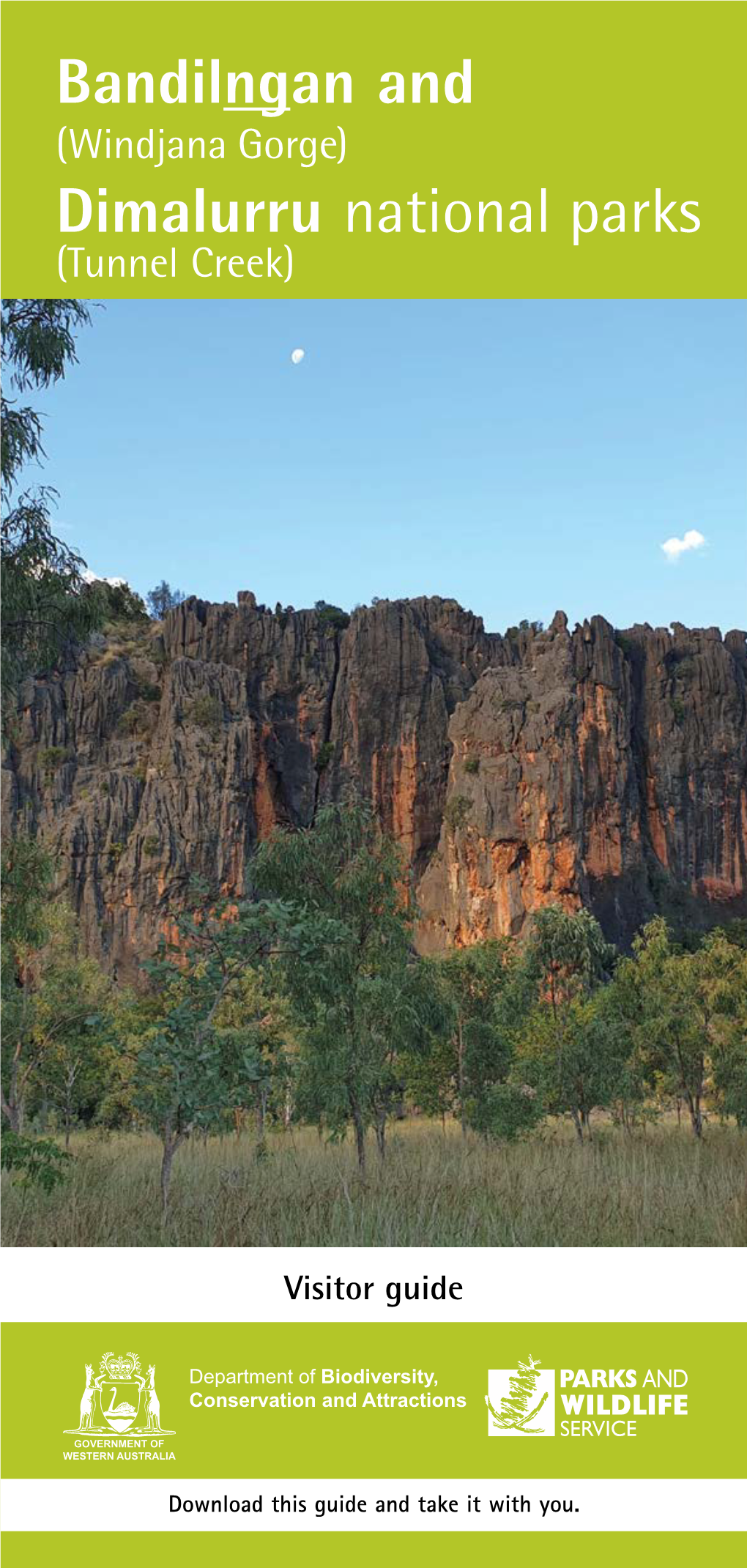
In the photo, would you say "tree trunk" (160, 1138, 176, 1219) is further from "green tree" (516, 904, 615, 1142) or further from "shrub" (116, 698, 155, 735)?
"shrub" (116, 698, 155, 735)

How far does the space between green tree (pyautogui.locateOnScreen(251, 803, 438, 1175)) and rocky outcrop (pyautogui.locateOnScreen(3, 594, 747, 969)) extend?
180ft

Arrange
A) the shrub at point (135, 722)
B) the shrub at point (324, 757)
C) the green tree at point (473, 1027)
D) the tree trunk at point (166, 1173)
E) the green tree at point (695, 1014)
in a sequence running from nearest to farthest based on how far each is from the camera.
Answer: the tree trunk at point (166, 1173) < the green tree at point (695, 1014) < the green tree at point (473, 1027) < the shrub at point (135, 722) < the shrub at point (324, 757)

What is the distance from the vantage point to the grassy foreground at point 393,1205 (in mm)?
8344

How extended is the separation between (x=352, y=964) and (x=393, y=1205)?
188 inches

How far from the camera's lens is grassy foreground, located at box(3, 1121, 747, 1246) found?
8.34 m

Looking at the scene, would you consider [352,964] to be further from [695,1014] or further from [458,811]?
[458,811]

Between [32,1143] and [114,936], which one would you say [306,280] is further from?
[114,936]

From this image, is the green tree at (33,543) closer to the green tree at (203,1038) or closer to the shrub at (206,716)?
the green tree at (203,1038)

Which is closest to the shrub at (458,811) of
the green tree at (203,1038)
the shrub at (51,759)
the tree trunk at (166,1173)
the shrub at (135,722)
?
the shrub at (135,722)

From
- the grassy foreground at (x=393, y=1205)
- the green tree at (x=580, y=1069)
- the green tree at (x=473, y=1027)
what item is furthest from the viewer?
the green tree at (x=473, y=1027)

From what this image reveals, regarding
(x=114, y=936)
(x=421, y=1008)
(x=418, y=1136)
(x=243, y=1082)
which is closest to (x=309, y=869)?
(x=421, y=1008)

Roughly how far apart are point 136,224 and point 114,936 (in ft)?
228

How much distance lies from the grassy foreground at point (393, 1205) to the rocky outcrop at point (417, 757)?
5672 centimetres
